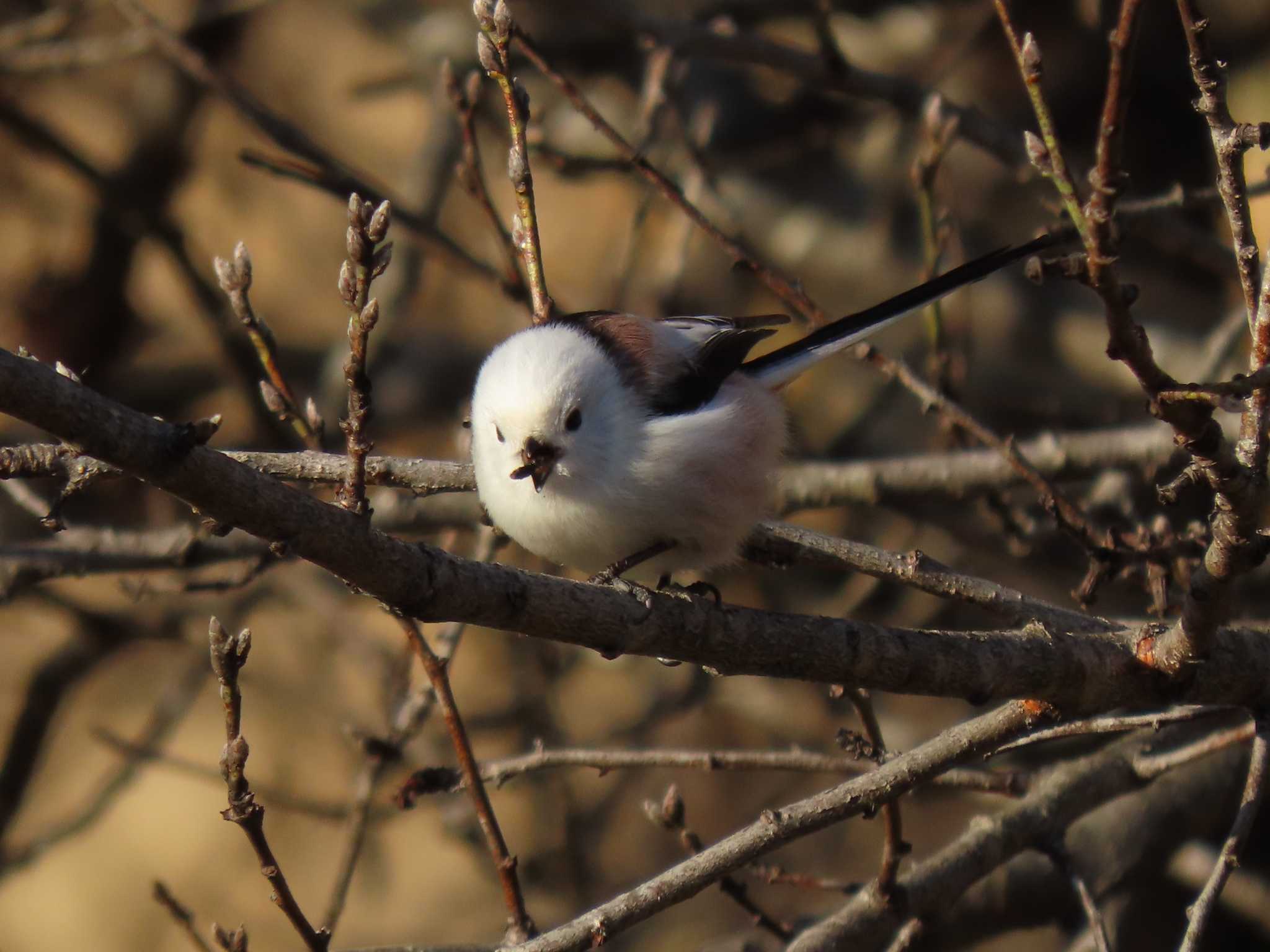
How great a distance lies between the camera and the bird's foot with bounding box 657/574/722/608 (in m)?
1.92

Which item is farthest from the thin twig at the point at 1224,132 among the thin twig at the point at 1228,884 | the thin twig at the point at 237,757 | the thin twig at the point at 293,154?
the thin twig at the point at 1228,884

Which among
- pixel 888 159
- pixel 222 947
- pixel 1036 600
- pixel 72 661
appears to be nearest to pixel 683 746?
pixel 72 661

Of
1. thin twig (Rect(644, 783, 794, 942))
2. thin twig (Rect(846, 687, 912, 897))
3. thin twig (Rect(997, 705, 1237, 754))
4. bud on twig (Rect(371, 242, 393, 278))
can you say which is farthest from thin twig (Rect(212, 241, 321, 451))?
thin twig (Rect(997, 705, 1237, 754))

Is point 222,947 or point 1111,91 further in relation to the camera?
point 222,947

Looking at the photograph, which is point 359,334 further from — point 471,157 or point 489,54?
point 471,157

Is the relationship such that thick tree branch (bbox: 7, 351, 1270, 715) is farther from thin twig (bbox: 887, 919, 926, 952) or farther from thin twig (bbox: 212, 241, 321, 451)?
thin twig (bbox: 212, 241, 321, 451)

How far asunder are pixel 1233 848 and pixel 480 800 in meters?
1.17

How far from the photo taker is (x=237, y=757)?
1620 millimetres

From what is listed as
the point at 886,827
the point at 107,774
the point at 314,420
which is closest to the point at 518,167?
the point at 314,420

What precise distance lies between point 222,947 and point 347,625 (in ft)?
8.53

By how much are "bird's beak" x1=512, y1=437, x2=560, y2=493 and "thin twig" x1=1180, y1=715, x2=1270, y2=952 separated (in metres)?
1.21

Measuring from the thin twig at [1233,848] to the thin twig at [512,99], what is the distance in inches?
57.4

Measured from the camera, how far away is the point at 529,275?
8.05 feet

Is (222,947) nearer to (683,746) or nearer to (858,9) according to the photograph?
(683,746)
